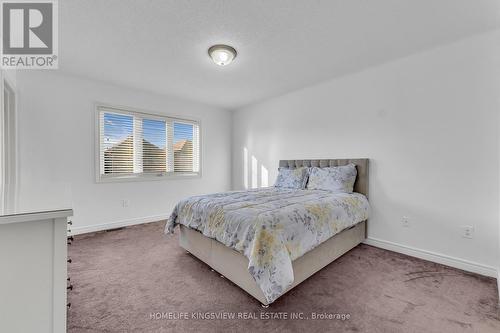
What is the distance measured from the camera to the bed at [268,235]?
157cm

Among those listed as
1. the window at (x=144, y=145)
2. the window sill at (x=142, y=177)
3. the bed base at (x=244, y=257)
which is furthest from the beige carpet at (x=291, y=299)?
the window at (x=144, y=145)

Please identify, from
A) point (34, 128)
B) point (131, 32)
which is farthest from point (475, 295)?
point (34, 128)

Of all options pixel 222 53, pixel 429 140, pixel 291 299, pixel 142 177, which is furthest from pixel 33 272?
pixel 429 140

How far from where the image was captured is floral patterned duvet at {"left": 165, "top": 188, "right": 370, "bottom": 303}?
1547mm

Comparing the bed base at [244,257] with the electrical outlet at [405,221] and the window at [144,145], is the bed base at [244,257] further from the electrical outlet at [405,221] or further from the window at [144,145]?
the window at [144,145]

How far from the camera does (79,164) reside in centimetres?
329

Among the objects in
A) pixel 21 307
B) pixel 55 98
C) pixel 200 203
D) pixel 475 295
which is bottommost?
pixel 475 295

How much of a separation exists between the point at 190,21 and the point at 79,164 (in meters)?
2.71

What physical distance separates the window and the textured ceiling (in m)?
0.76

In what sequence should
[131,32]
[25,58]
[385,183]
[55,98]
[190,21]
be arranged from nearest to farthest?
1. [190,21]
2. [131,32]
3. [25,58]
4. [385,183]
5. [55,98]

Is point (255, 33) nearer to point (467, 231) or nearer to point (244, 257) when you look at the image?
point (244, 257)

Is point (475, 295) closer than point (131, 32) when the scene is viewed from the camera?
Yes

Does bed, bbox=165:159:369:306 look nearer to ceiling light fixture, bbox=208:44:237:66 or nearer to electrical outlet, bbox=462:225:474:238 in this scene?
electrical outlet, bbox=462:225:474:238

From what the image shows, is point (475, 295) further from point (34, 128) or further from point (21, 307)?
point (34, 128)
